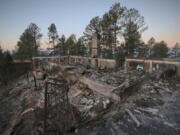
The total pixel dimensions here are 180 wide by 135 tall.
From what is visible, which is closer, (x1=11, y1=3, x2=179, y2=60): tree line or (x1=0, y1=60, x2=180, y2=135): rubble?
(x1=0, y1=60, x2=180, y2=135): rubble

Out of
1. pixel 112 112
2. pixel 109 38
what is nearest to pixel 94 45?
pixel 109 38

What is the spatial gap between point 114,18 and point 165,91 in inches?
421

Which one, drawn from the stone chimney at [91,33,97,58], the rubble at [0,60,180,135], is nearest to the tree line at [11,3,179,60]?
the stone chimney at [91,33,97,58]

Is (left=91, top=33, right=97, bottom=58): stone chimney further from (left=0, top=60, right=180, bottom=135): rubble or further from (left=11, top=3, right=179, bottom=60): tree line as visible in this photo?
(left=0, top=60, right=180, bottom=135): rubble

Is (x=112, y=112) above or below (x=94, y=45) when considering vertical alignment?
below

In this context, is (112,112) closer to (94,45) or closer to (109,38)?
(94,45)

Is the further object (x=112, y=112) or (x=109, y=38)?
(x=109, y=38)

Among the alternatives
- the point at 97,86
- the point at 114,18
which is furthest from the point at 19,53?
the point at 97,86

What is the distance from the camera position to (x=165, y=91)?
4.54 meters

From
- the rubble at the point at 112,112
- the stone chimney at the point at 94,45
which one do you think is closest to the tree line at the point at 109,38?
the stone chimney at the point at 94,45

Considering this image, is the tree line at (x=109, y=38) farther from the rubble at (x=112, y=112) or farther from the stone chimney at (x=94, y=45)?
the rubble at (x=112, y=112)

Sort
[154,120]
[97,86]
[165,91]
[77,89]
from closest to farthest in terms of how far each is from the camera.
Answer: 1. [154,120]
2. [165,91]
3. [97,86]
4. [77,89]

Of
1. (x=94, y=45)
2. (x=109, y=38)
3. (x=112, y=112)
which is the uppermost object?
(x=109, y=38)

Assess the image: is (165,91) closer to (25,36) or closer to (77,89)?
(77,89)
